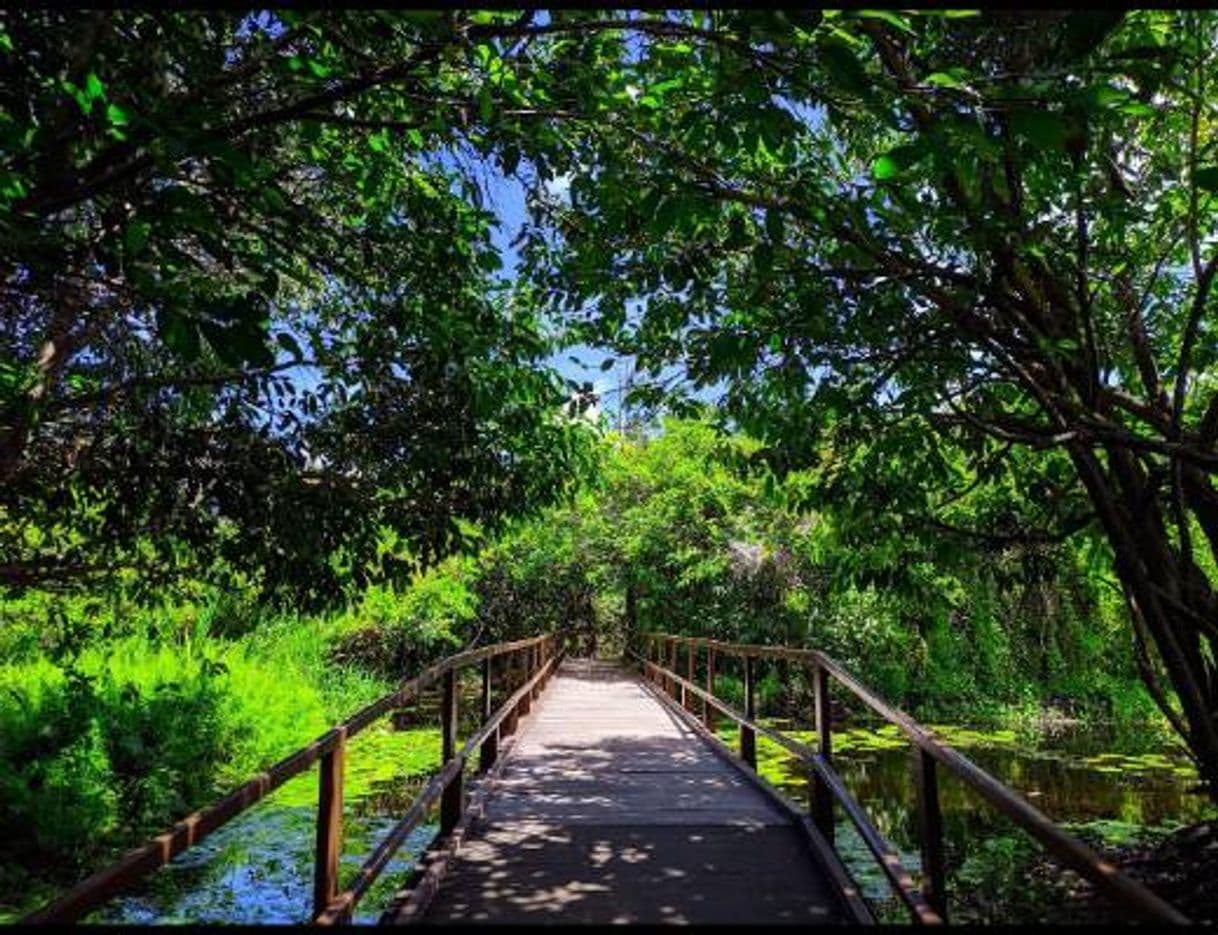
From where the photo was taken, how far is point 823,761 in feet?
16.1

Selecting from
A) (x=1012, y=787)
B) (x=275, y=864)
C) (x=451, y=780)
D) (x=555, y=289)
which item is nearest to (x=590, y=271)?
(x=555, y=289)

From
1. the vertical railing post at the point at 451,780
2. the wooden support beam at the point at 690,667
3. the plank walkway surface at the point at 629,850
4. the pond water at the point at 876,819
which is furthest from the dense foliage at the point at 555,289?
the wooden support beam at the point at 690,667

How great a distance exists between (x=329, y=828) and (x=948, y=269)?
13.8 feet

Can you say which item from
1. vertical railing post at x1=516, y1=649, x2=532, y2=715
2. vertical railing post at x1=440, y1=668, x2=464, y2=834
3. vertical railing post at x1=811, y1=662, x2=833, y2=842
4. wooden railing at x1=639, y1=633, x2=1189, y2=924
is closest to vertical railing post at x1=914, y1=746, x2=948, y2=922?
wooden railing at x1=639, y1=633, x2=1189, y2=924

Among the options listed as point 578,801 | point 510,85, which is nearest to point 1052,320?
point 510,85

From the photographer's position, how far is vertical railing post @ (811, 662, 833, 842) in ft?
16.2

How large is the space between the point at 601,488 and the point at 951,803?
19.0ft

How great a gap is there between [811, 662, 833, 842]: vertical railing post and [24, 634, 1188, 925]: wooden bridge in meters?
0.01

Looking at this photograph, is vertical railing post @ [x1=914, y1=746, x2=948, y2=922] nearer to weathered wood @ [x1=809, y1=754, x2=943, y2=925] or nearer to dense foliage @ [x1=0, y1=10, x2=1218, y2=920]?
weathered wood @ [x1=809, y1=754, x2=943, y2=925]

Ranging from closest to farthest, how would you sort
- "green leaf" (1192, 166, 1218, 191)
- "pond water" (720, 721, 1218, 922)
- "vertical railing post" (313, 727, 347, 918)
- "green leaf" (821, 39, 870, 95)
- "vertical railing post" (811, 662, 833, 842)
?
1. "green leaf" (821, 39, 870, 95)
2. "green leaf" (1192, 166, 1218, 191)
3. "vertical railing post" (313, 727, 347, 918)
4. "vertical railing post" (811, 662, 833, 842)
5. "pond water" (720, 721, 1218, 922)

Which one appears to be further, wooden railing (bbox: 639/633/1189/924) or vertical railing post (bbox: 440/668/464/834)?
vertical railing post (bbox: 440/668/464/834)

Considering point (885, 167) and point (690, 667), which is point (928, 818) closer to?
point (885, 167)

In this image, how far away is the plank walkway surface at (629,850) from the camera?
393cm

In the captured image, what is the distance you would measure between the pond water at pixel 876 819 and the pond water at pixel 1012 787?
0.8 inches
